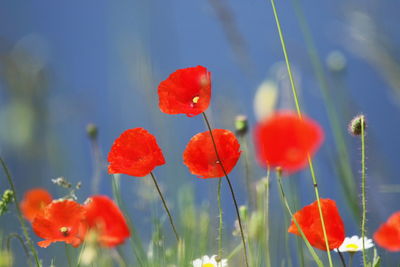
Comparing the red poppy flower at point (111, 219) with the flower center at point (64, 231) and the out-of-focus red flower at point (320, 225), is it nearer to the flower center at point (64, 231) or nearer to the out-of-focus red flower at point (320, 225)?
the flower center at point (64, 231)

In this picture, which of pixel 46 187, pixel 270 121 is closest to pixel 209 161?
pixel 270 121

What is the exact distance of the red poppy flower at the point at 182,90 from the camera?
0.52 m

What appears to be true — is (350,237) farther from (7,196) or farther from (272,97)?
(7,196)

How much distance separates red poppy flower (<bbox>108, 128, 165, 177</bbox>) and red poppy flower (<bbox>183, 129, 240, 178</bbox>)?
0.03m

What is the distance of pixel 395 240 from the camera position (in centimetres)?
69

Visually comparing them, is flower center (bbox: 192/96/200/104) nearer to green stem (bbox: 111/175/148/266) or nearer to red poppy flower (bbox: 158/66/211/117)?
red poppy flower (bbox: 158/66/211/117)

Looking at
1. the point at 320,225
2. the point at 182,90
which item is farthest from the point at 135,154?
the point at 320,225

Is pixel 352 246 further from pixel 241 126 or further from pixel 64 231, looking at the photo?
pixel 64 231

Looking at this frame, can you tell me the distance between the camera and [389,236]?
0.70 meters

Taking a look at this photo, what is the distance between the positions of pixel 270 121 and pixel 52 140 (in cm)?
21

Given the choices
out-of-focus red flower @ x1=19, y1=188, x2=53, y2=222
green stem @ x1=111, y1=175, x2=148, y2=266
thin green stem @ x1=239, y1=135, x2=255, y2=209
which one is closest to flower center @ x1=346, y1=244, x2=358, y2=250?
thin green stem @ x1=239, y1=135, x2=255, y2=209

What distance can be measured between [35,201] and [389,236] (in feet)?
1.39

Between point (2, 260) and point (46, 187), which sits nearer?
point (2, 260)

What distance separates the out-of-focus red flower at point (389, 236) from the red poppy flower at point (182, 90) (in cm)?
29
